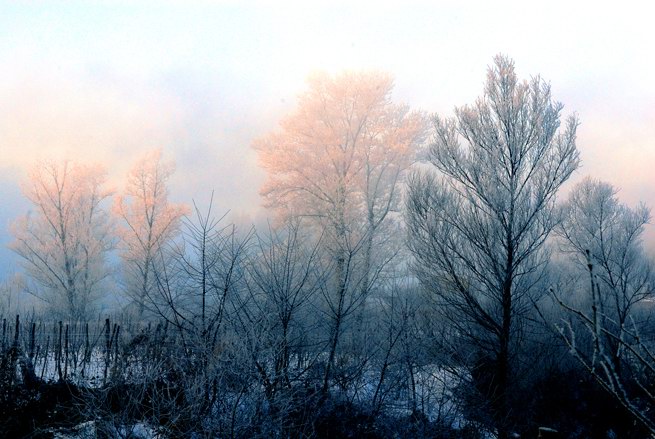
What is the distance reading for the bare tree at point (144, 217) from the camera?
23.5 m

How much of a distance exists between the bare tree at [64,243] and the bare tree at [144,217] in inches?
50.2

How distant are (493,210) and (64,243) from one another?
18472 millimetres

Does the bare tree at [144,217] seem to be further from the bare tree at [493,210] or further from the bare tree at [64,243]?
the bare tree at [493,210]

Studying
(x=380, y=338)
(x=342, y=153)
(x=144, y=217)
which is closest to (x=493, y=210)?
(x=380, y=338)

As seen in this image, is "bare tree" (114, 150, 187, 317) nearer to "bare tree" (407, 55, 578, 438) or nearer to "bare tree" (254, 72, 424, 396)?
"bare tree" (254, 72, 424, 396)

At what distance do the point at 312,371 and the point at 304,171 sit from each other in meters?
11.4

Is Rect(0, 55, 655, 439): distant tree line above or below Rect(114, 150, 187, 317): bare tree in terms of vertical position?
below

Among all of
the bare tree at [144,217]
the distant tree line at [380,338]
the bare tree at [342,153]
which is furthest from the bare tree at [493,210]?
the bare tree at [144,217]

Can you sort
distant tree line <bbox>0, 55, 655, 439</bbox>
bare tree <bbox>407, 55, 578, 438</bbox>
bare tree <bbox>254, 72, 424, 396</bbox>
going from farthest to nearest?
bare tree <bbox>254, 72, 424, 396</bbox>
bare tree <bbox>407, 55, 578, 438</bbox>
distant tree line <bbox>0, 55, 655, 439</bbox>

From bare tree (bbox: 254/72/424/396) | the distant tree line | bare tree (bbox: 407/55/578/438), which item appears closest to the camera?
the distant tree line

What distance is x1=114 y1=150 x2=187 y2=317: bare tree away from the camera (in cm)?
2347

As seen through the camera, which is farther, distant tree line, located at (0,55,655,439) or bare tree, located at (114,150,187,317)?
bare tree, located at (114,150,187,317)

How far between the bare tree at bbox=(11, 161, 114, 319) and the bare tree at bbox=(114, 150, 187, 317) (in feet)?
4.19

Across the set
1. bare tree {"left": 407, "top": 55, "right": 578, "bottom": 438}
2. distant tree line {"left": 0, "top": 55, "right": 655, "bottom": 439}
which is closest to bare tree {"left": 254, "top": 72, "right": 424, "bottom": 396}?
distant tree line {"left": 0, "top": 55, "right": 655, "bottom": 439}
